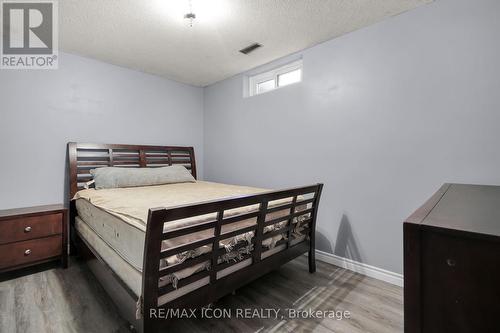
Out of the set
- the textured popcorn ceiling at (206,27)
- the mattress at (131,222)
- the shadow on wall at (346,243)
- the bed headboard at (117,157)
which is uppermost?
the textured popcorn ceiling at (206,27)

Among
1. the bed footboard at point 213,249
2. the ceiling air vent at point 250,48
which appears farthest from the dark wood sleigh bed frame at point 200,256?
the ceiling air vent at point 250,48

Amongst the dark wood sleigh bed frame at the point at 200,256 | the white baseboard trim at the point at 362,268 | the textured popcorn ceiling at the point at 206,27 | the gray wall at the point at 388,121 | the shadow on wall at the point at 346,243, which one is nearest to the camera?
the dark wood sleigh bed frame at the point at 200,256

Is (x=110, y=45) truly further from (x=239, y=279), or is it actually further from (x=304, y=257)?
(x=304, y=257)

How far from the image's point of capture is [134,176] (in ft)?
9.39

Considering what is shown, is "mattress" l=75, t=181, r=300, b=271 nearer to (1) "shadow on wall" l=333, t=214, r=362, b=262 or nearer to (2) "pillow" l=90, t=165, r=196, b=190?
(2) "pillow" l=90, t=165, r=196, b=190

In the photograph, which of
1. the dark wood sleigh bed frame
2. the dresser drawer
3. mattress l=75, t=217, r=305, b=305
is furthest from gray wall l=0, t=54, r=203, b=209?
mattress l=75, t=217, r=305, b=305

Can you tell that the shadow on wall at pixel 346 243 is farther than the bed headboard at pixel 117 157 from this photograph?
No

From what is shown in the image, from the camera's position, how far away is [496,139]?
5.40 feet

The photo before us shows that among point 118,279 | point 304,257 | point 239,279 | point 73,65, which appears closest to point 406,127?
point 304,257

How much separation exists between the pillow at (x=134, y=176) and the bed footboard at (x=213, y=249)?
5.90 feet

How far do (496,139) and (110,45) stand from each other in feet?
11.8

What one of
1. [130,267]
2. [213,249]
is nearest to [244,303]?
[213,249]

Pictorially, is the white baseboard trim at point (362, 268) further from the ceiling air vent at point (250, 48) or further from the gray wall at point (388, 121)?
the ceiling air vent at point (250, 48)

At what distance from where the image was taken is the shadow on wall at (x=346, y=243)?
7.67 feet
